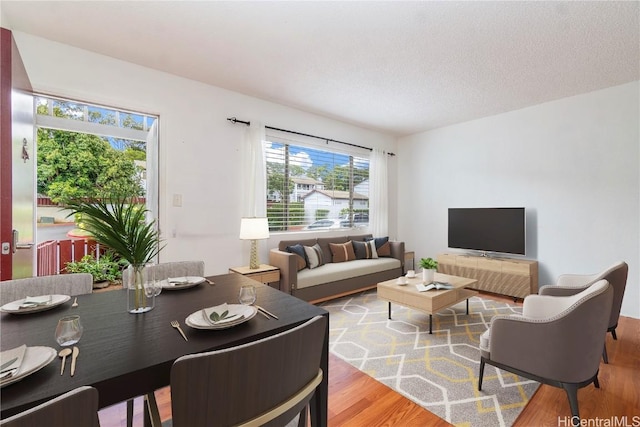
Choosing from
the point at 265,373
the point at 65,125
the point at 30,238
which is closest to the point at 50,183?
the point at 65,125

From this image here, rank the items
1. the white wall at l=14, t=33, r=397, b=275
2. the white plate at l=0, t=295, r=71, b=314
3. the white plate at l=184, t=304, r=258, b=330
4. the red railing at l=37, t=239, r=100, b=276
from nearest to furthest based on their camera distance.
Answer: the white plate at l=184, t=304, r=258, b=330 → the white plate at l=0, t=295, r=71, b=314 → the white wall at l=14, t=33, r=397, b=275 → the red railing at l=37, t=239, r=100, b=276

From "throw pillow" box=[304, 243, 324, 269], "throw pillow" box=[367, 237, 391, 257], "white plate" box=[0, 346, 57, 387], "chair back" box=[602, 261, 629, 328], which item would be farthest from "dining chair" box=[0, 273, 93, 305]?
"throw pillow" box=[367, 237, 391, 257]

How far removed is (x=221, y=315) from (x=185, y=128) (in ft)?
9.34

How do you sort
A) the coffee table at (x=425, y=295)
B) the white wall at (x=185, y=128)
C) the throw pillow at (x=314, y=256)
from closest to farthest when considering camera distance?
the white wall at (x=185, y=128) < the coffee table at (x=425, y=295) < the throw pillow at (x=314, y=256)

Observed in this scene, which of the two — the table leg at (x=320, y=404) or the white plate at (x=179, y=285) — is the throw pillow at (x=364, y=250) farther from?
the table leg at (x=320, y=404)

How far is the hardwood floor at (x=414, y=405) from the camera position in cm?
177

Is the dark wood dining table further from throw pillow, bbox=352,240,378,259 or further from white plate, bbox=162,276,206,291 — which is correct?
throw pillow, bbox=352,240,378,259

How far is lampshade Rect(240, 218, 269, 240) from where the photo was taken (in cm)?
346

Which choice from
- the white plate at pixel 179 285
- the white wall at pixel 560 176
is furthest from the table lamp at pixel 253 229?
the white wall at pixel 560 176

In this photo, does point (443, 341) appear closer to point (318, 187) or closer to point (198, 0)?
point (318, 187)

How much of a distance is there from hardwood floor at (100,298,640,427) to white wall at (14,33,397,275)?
185 centimetres

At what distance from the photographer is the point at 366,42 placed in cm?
262

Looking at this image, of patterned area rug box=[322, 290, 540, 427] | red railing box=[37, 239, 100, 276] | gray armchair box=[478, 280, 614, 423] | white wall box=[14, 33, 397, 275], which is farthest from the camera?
red railing box=[37, 239, 100, 276]

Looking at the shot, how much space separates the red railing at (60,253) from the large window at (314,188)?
9.20 feet
